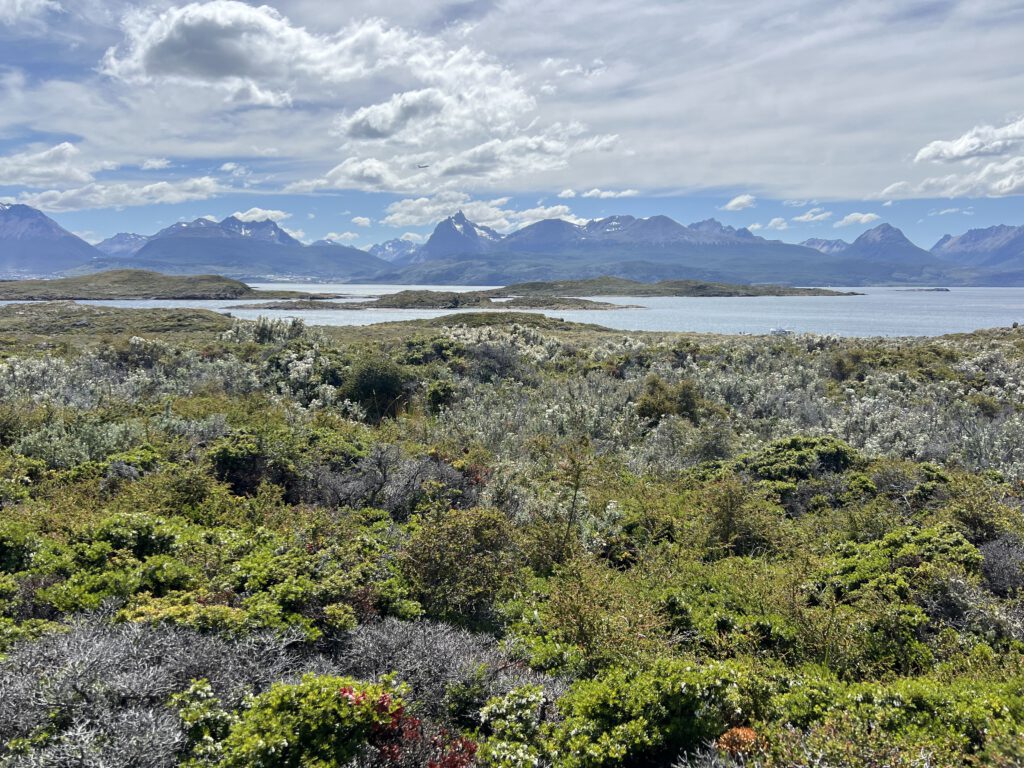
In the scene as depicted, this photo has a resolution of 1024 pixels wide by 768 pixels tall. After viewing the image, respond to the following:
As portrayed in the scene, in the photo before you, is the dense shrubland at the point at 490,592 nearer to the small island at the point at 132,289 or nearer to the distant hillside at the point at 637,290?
the small island at the point at 132,289

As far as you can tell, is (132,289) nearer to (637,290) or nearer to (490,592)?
(637,290)

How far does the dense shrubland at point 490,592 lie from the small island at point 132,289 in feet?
386

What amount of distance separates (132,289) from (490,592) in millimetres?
151750

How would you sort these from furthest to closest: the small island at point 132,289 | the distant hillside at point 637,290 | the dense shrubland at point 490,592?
1. the distant hillside at point 637,290
2. the small island at point 132,289
3. the dense shrubland at point 490,592

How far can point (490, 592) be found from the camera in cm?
705

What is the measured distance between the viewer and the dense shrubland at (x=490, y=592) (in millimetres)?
4203

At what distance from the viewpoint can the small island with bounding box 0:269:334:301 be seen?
4406 inches

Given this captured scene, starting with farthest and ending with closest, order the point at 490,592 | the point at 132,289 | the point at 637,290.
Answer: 1. the point at 637,290
2. the point at 132,289
3. the point at 490,592

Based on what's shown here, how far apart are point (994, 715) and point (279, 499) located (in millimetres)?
9171

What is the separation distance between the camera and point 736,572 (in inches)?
316

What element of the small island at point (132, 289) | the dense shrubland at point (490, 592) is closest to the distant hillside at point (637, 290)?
the small island at point (132, 289)

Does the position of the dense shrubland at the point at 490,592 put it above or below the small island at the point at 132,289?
below

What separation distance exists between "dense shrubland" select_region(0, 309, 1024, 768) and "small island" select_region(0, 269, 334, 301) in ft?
386

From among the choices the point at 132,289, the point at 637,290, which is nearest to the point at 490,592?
the point at 132,289
